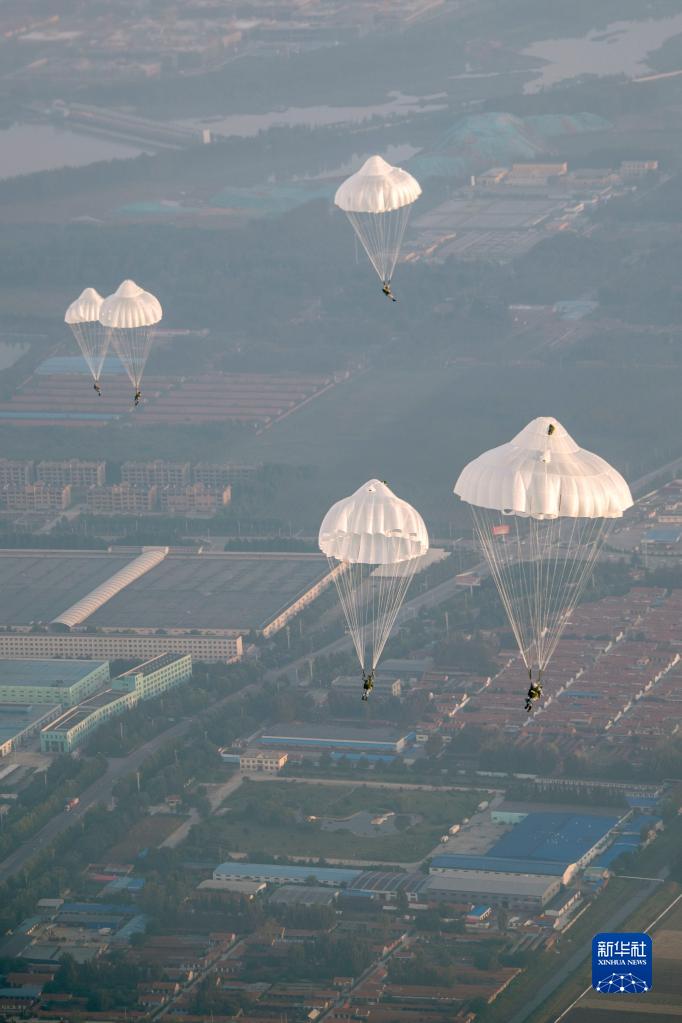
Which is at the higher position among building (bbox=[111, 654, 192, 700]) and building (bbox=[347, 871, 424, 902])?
building (bbox=[111, 654, 192, 700])

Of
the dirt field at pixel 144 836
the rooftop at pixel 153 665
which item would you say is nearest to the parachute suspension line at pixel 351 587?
the rooftop at pixel 153 665

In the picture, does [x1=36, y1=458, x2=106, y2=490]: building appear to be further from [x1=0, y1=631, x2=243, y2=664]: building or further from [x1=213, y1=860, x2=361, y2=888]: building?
[x1=213, y1=860, x2=361, y2=888]: building

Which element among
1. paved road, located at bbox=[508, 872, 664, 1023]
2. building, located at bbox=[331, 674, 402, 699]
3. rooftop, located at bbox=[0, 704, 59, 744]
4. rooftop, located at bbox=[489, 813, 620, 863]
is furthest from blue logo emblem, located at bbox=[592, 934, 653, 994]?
rooftop, located at bbox=[0, 704, 59, 744]

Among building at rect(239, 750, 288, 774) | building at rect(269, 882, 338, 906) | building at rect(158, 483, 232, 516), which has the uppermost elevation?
building at rect(158, 483, 232, 516)

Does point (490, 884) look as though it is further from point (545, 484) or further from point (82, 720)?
point (545, 484)

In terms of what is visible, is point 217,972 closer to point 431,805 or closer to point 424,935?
point 424,935

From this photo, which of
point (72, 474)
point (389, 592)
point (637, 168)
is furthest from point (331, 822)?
point (637, 168)

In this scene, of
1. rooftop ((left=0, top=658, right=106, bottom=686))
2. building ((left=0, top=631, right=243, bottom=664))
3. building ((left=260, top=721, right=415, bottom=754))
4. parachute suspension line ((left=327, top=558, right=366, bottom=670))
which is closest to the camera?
building ((left=260, top=721, right=415, bottom=754))
